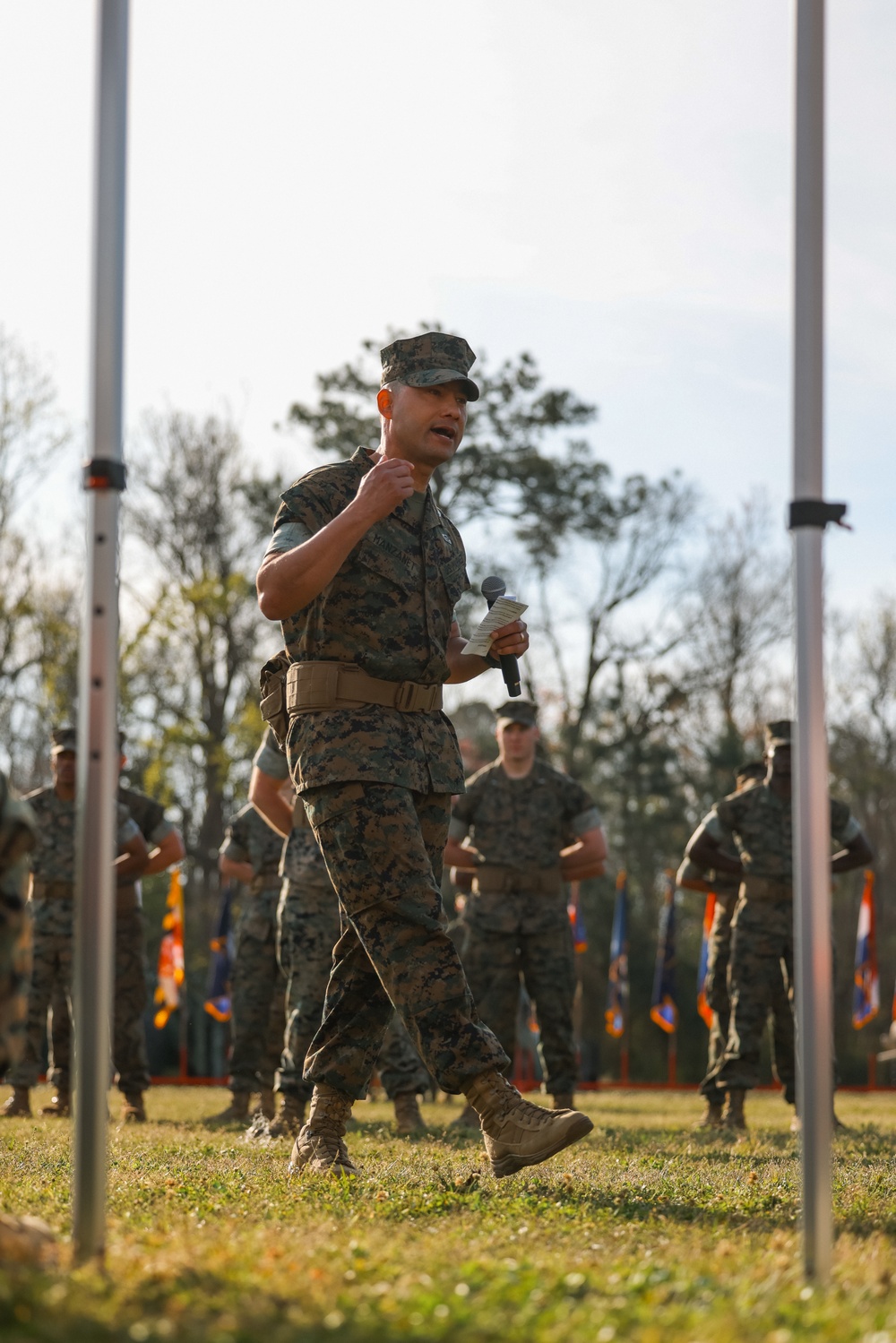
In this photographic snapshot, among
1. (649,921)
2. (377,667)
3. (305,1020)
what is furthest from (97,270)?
(649,921)

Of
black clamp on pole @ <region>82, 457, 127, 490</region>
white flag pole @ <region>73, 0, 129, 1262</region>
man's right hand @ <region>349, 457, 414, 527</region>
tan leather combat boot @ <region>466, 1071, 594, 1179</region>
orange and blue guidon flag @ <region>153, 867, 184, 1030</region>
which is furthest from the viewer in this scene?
orange and blue guidon flag @ <region>153, 867, 184, 1030</region>

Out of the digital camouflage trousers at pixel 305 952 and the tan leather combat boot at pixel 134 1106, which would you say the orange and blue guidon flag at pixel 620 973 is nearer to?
the tan leather combat boot at pixel 134 1106

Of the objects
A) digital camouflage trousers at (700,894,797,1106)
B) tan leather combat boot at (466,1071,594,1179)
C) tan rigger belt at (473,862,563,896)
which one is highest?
tan rigger belt at (473,862,563,896)

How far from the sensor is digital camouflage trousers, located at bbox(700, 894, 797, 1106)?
11094 mm

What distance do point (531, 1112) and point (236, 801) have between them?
28.6 m

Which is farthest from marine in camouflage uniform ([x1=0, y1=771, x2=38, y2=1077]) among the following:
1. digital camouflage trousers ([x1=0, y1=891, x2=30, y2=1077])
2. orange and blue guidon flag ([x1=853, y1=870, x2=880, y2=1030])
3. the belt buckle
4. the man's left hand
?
orange and blue guidon flag ([x1=853, y1=870, x2=880, y2=1030])

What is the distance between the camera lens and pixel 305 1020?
27.5 ft

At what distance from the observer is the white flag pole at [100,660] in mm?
3096

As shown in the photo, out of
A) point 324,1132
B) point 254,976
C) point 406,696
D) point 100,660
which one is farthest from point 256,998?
point 100,660

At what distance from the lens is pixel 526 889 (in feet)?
35.4

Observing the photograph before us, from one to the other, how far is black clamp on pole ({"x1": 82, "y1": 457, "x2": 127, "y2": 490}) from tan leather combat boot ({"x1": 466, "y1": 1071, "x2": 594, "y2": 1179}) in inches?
88.1

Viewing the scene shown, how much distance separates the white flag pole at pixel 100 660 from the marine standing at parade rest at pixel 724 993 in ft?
25.8

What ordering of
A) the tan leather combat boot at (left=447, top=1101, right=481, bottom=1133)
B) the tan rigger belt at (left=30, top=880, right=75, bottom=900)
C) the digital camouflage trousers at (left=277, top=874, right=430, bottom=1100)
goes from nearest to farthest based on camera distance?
the digital camouflage trousers at (left=277, top=874, right=430, bottom=1100) < the tan leather combat boot at (left=447, top=1101, right=481, bottom=1133) < the tan rigger belt at (left=30, top=880, right=75, bottom=900)

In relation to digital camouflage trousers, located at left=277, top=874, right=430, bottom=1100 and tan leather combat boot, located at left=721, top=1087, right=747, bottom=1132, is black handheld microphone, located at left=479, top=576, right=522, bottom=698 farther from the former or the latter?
tan leather combat boot, located at left=721, top=1087, right=747, bottom=1132
